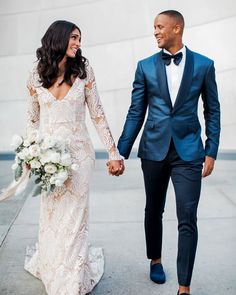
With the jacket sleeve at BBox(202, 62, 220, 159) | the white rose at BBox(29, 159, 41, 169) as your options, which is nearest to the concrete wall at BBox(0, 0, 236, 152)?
the jacket sleeve at BBox(202, 62, 220, 159)

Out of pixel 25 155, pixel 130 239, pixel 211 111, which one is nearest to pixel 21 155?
pixel 25 155

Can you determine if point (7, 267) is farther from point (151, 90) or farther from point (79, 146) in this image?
point (151, 90)

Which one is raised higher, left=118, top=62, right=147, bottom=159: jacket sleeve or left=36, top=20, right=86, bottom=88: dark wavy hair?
left=36, top=20, right=86, bottom=88: dark wavy hair

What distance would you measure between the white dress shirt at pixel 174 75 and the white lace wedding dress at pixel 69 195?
1.76ft

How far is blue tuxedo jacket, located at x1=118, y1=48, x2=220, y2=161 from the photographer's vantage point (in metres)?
3.46

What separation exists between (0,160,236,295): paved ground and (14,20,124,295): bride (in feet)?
1.02

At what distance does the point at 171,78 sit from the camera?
3.54 m

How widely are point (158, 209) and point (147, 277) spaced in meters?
0.59

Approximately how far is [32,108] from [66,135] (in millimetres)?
353

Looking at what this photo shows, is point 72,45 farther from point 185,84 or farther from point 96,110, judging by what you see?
point 185,84

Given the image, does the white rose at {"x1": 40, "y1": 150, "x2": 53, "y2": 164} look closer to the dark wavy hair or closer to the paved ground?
the dark wavy hair

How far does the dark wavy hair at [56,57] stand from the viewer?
11.0 ft

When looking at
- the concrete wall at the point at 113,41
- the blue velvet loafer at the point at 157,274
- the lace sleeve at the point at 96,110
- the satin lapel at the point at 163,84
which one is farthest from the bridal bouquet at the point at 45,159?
the concrete wall at the point at 113,41

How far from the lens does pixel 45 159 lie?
3213 mm
